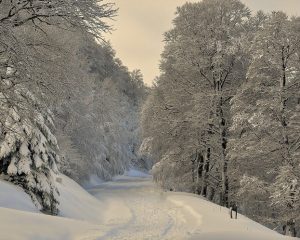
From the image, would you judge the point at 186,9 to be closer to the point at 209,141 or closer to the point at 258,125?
the point at 209,141

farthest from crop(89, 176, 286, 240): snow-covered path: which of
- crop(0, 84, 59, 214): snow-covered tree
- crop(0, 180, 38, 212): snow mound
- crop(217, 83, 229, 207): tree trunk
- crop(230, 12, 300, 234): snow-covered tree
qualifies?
crop(0, 180, 38, 212): snow mound

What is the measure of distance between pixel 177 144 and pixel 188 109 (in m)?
2.49

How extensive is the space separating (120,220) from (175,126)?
10.6 m

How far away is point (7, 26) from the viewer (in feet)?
26.0

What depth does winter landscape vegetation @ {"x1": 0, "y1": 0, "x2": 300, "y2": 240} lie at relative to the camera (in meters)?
10.1

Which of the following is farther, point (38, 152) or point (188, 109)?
point (188, 109)

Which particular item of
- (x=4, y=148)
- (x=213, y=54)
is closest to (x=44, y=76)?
(x=4, y=148)

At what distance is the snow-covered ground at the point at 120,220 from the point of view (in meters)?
11.1

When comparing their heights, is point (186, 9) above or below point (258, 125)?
above

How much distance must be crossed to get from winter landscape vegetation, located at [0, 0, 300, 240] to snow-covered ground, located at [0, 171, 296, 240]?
2.3 inches

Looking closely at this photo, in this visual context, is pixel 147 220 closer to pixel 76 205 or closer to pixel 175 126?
pixel 76 205

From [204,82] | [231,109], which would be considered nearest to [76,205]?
[231,109]

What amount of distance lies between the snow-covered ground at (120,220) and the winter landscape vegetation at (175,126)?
58 mm

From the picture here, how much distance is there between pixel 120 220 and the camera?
18953mm
